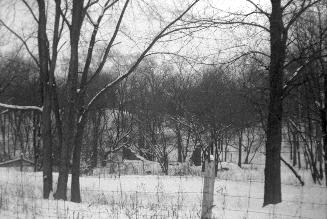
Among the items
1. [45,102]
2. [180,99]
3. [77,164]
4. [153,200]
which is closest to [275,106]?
[153,200]

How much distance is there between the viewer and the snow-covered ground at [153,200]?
734cm

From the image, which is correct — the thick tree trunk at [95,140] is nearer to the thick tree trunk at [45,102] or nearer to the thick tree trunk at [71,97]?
the thick tree trunk at [45,102]

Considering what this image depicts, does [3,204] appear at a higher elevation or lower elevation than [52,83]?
lower

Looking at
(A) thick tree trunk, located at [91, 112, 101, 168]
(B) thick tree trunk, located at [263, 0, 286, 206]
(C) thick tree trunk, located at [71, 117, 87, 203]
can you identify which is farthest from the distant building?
(B) thick tree trunk, located at [263, 0, 286, 206]

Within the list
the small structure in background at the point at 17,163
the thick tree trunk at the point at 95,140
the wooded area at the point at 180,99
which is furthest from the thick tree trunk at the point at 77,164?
the thick tree trunk at the point at 95,140

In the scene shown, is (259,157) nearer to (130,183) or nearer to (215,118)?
(215,118)

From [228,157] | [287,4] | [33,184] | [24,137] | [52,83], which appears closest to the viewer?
[287,4]

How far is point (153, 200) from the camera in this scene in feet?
43.3

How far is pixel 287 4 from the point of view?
10.4 metres

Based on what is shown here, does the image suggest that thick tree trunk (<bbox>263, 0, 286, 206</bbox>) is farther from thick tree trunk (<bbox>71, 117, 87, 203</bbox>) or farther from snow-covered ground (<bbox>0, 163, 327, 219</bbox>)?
thick tree trunk (<bbox>71, 117, 87, 203</bbox>)

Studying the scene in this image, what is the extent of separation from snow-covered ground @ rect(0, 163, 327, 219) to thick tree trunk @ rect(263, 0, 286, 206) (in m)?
0.50

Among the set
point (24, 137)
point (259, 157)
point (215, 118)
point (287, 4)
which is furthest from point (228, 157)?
point (287, 4)

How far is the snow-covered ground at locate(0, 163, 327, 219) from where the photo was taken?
7344 mm

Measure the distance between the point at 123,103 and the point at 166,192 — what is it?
30.1 meters
